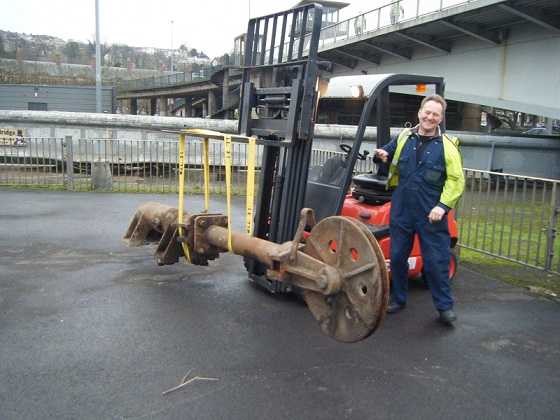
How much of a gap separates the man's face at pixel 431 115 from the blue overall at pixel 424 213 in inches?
4.5

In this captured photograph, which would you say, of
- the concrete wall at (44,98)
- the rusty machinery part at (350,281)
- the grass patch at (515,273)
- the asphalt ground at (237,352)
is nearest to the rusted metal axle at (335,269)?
the rusty machinery part at (350,281)

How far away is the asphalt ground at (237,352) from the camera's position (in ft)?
12.0

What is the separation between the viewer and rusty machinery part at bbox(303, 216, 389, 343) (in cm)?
361

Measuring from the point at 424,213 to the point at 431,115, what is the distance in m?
0.90

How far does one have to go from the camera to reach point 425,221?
493 centimetres

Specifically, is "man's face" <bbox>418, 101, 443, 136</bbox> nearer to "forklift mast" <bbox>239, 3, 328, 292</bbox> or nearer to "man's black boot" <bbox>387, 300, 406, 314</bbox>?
"forklift mast" <bbox>239, 3, 328, 292</bbox>

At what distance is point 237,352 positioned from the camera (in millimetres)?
4391

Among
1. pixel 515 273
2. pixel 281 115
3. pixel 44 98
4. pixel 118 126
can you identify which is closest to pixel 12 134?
pixel 118 126

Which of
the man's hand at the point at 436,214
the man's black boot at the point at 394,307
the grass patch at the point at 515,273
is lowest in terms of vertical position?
the grass patch at the point at 515,273

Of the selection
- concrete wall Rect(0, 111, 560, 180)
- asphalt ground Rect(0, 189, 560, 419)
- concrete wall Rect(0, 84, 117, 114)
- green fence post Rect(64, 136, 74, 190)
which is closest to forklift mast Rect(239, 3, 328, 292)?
asphalt ground Rect(0, 189, 560, 419)

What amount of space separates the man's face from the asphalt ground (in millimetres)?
1876

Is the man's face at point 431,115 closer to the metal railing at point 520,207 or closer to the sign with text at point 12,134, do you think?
the metal railing at point 520,207

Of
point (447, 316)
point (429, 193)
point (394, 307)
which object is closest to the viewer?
point (429, 193)

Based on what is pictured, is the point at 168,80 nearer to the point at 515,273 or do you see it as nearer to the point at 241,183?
the point at 241,183
